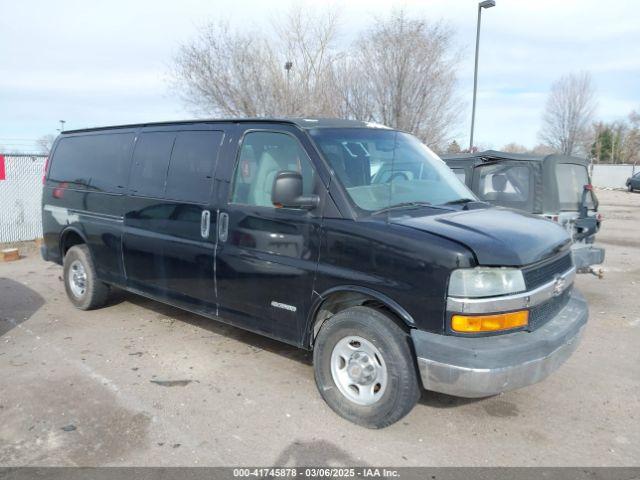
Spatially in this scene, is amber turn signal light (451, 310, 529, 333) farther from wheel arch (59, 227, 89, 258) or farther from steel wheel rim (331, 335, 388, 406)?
wheel arch (59, 227, 89, 258)

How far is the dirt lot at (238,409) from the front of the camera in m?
3.32

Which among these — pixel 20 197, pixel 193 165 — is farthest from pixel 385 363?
pixel 20 197

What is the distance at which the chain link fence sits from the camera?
10867mm

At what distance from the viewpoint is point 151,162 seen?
519 centimetres

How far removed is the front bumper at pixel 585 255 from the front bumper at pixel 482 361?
3929 millimetres

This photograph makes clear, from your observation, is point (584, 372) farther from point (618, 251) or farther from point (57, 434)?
point (618, 251)

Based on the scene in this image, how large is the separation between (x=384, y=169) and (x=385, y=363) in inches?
59.5

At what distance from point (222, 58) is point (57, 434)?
16.2 metres

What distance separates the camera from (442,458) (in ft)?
10.8

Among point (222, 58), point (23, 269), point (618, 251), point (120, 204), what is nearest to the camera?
point (120, 204)

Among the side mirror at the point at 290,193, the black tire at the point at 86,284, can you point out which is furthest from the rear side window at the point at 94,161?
the side mirror at the point at 290,193

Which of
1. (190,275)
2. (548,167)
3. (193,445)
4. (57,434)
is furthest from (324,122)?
(548,167)

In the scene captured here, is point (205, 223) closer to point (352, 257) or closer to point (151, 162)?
point (151, 162)

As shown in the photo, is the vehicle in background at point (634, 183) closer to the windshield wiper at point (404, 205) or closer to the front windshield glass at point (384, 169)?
the front windshield glass at point (384, 169)
